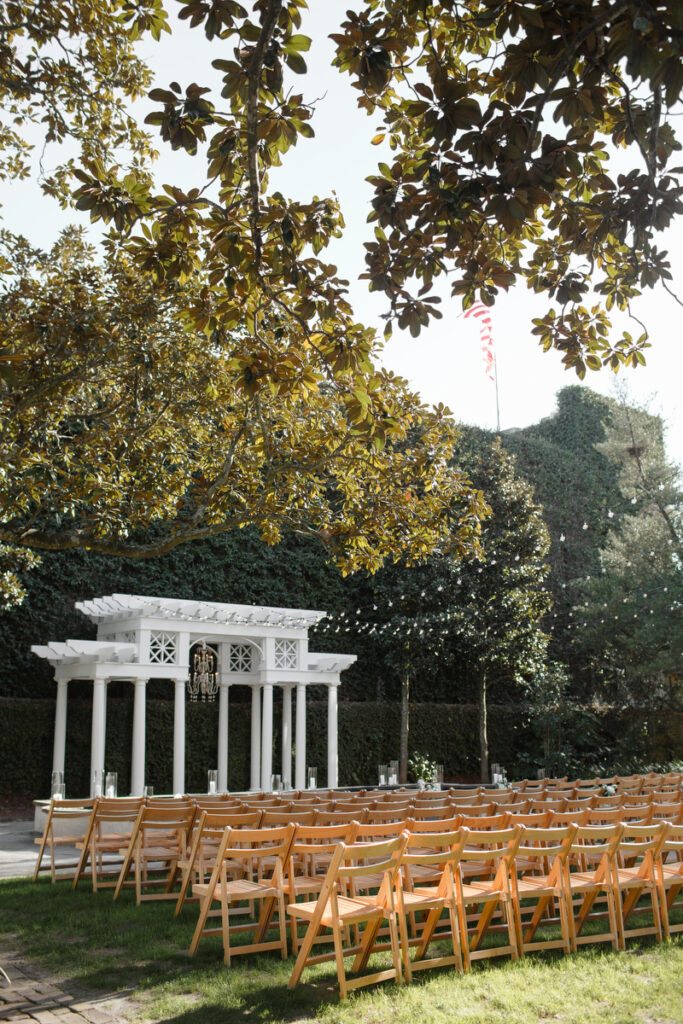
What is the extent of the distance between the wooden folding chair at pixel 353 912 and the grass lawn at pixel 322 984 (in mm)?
98

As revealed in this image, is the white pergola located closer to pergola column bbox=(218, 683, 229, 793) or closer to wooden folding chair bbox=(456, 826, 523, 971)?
pergola column bbox=(218, 683, 229, 793)

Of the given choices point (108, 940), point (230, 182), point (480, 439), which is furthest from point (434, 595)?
point (230, 182)

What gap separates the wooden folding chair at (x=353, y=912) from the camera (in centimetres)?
404

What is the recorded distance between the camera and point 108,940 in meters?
5.16

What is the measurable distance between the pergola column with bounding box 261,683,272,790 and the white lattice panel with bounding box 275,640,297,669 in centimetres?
47

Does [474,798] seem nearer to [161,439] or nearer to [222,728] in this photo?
[161,439]

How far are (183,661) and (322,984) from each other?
925 centimetres

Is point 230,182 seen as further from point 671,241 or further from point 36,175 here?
point 36,175

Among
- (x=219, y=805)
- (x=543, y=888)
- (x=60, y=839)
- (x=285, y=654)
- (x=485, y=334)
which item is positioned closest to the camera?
(x=543, y=888)

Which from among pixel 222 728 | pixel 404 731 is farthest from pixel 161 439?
pixel 404 731

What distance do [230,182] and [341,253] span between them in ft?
2.45

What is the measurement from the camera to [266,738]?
1367 cm

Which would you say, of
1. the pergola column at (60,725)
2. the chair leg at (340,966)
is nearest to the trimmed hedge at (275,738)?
the pergola column at (60,725)

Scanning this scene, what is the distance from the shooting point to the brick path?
3.79m
